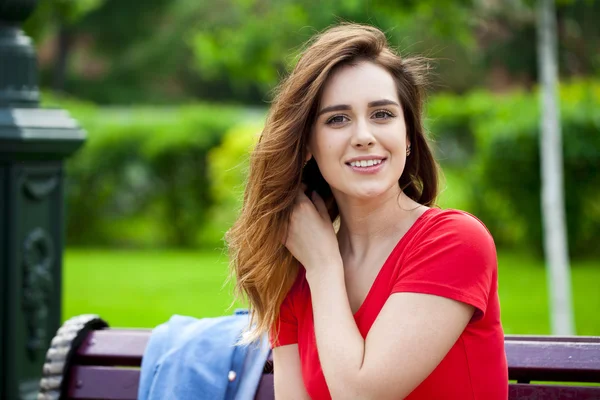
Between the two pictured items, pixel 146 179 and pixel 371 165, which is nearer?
pixel 371 165

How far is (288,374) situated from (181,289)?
673 cm

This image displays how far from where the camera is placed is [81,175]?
1200cm

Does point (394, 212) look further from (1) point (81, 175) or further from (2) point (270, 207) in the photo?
(1) point (81, 175)

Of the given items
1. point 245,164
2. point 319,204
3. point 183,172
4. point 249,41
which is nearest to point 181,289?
point 245,164

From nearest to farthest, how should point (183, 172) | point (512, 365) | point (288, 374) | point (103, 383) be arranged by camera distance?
point (288, 374), point (512, 365), point (103, 383), point (183, 172)

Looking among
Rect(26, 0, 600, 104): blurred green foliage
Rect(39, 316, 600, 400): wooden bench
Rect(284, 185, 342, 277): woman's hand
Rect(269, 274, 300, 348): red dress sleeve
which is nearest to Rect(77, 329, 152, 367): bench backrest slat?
Rect(39, 316, 600, 400): wooden bench

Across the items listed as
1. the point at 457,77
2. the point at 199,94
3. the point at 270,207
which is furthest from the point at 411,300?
the point at 199,94

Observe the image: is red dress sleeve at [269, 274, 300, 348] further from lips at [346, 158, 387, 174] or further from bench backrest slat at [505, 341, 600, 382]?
bench backrest slat at [505, 341, 600, 382]

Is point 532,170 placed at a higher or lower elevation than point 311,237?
lower

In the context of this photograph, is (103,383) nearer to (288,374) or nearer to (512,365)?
(288,374)

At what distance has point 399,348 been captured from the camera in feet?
7.04

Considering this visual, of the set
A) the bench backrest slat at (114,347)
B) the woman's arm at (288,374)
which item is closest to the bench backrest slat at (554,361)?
the woman's arm at (288,374)

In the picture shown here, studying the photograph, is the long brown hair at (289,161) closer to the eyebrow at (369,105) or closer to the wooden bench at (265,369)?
the eyebrow at (369,105)

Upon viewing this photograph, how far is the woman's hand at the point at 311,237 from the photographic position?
2438 mm
